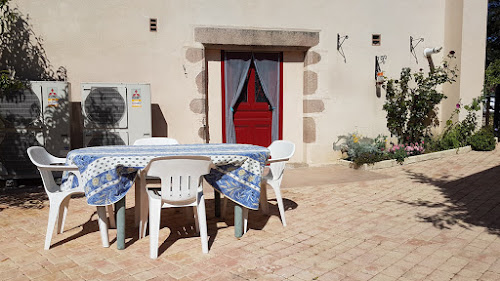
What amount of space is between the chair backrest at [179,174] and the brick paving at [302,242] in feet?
1.48

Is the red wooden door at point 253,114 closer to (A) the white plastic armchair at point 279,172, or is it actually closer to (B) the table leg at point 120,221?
(A) the white plastic armchair at point 279,172

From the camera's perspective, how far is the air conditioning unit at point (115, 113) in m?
5.28

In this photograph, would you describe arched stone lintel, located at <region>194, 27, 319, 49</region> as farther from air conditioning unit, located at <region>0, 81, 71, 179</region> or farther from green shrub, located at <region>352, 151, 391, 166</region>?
air conditioning unit, located at <region>0, 81, 71, 179</region>

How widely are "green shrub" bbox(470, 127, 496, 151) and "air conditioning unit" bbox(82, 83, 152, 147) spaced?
5919 millimetres

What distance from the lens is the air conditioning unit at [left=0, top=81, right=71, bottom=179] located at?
5.08m

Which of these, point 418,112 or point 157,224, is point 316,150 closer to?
point 418,112

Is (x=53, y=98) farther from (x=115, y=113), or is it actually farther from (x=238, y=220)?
(x=238, y=220)

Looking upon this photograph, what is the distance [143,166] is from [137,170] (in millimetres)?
165

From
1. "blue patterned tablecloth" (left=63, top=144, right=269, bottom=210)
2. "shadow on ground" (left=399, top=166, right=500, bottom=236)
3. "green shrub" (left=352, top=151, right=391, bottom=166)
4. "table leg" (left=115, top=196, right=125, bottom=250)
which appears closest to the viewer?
"blue patterned tablecloth" (left=63, top=144, right=269, bottom=210)

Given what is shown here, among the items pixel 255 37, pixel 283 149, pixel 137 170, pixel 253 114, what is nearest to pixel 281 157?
pixel 283 149

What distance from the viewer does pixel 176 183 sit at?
279cm

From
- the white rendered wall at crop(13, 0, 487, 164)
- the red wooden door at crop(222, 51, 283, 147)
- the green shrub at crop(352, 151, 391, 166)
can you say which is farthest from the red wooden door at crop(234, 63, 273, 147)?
the green shrub at crop(352, 151, 391, 166)

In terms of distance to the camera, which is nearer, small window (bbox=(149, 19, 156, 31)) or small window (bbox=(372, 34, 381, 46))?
small window (bbox=(149, 19, 156, 31))

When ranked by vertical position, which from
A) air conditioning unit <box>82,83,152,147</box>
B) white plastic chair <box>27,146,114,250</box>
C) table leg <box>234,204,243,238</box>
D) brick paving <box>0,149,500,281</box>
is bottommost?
brick paving <box>0,149,500,281</box>
